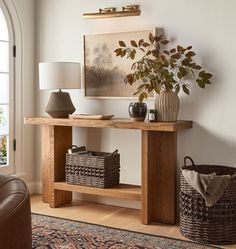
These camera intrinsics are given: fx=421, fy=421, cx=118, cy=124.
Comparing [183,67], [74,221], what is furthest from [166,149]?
[74,221]

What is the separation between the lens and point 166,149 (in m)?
3.74

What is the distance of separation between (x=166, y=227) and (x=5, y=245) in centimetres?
194

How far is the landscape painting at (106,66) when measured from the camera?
405 cm

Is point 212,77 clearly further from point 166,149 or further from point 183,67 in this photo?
point 166,149

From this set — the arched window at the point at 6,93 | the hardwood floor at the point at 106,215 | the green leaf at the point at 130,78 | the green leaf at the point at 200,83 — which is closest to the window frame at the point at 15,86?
the arched window at the point at 6,93

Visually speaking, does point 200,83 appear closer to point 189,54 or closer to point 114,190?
point 189,54

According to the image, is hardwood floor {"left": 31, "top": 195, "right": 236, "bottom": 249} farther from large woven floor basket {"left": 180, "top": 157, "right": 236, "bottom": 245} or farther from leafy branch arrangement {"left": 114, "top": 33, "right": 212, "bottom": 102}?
leafy branch arrangement {"left": 114, "top": 33, "right": 212, "bottom": 102}

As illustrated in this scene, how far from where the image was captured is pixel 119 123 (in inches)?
144

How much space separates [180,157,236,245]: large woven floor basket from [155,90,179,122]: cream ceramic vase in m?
0.61

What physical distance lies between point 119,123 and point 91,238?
0.99m

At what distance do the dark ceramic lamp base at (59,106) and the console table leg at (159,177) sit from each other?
0.88 meters

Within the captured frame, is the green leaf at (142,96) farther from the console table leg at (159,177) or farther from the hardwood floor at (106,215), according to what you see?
the hardwood floor at (106,215)

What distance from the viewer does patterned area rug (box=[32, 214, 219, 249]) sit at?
3.13 metres

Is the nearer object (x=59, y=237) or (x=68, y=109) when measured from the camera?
(x=59, y=237)
